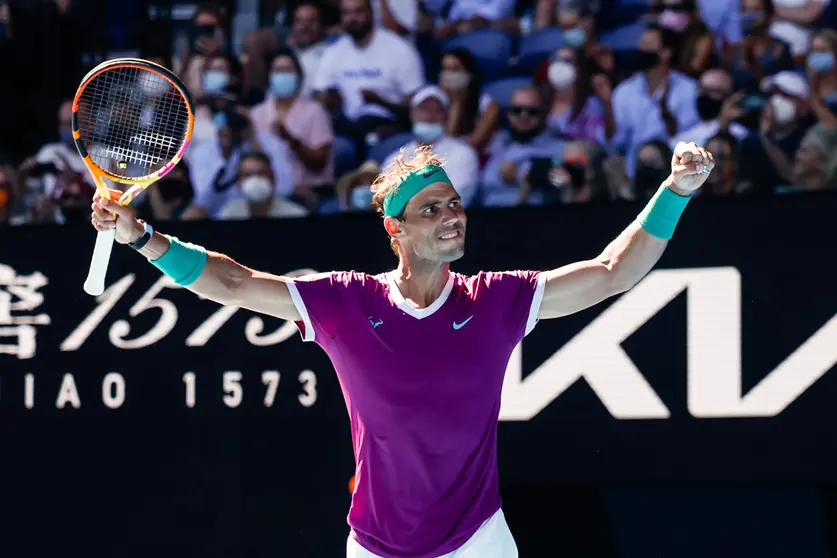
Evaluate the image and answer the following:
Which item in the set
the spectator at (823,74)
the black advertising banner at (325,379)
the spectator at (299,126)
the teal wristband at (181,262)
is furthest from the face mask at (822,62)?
the teal wristband at (181,262)

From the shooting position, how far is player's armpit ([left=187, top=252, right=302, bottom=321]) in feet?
12.5

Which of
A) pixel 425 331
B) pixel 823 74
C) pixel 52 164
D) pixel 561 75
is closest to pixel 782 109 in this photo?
pixel 823 74

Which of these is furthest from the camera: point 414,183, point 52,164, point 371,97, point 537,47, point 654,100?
point 52,164

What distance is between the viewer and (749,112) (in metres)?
6.47

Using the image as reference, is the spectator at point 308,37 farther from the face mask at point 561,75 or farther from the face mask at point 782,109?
the face mask at point 782,109

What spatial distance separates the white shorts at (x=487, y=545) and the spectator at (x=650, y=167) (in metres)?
2.67

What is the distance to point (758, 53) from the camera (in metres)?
6.75

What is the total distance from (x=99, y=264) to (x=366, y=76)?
13.5 ft

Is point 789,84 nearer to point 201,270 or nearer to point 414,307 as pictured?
point 414,307

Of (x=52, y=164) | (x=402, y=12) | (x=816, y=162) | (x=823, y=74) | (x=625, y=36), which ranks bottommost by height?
(x=52, y=164)

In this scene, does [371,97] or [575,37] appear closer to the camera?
[575,37]

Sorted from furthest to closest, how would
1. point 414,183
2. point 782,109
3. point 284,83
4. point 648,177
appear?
1. point 284,83
2. point 782,109
3. point 648,177
4. point 414,183

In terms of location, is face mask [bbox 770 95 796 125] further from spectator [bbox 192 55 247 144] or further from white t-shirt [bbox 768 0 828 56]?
spectator [bbox 192 55 247 144]

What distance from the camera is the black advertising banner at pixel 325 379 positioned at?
16.3ft
